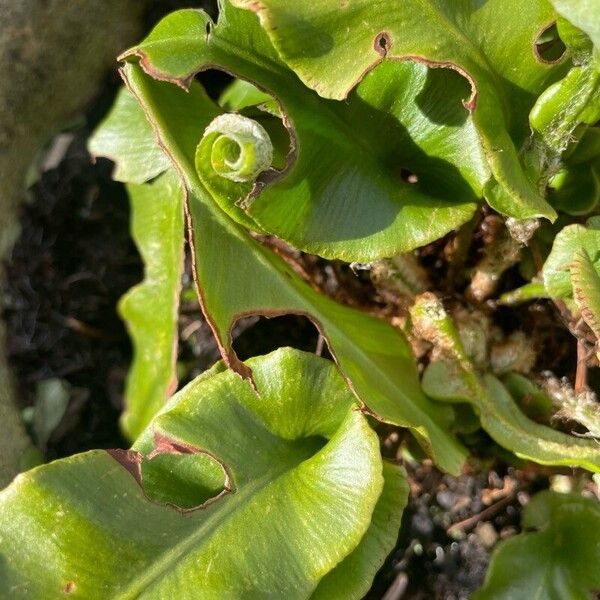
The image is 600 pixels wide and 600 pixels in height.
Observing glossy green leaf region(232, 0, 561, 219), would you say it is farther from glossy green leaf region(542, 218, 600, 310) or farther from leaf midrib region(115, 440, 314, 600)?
leaf midrib region(115, 440, 314, 600)

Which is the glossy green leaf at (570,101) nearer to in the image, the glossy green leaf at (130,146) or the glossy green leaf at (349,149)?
the glossy green leaf at (349,149)

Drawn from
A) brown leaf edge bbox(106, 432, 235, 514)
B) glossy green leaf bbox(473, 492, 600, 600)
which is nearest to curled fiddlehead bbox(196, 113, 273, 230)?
brown leaf edge bbox(106, 432, 235, 514)

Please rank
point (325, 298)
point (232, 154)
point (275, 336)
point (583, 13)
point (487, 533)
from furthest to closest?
point (275, 336) < point (487, 533) < point (325, 298) < point (232, 154) < point (583, 13)

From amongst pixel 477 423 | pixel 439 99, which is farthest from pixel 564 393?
pixel 439 99

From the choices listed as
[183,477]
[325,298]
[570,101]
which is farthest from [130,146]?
[570,101]

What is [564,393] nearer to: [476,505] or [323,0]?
[476,505]

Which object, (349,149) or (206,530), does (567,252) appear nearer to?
(349,149)
